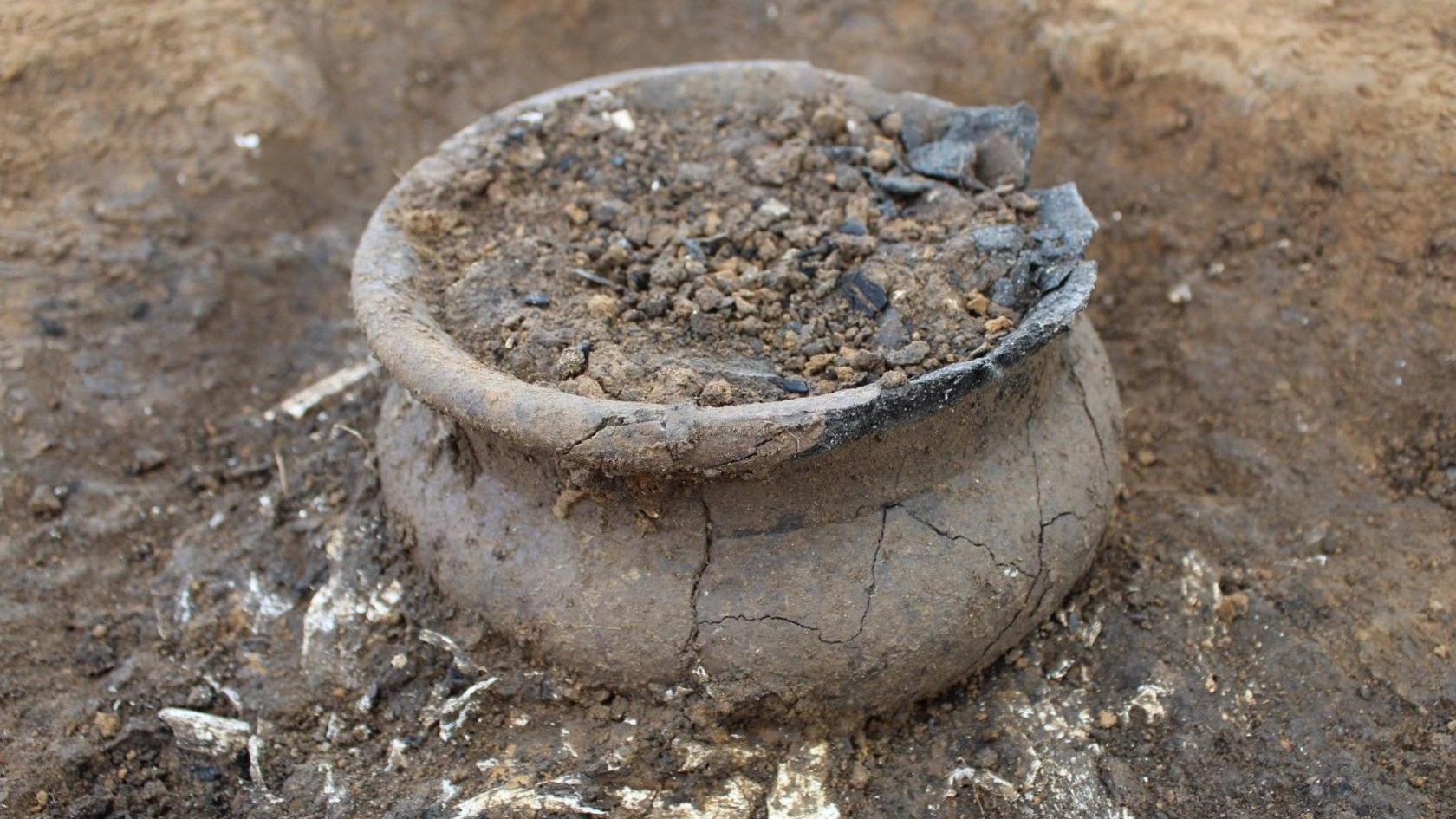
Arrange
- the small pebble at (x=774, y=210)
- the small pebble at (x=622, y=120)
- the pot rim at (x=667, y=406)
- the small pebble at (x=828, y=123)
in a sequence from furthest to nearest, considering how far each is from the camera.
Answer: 1. the small pebble at (x=622, y=120)
2. the small pebble at (x=828, y=123)
3. the small pebble at (x=774, y=210)
4. the pot rim at (x=667, y=406)

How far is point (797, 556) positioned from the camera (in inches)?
83.2

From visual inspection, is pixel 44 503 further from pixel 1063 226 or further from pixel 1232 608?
pixel 1232 608

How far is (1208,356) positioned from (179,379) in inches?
122

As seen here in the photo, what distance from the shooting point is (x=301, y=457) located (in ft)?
9.98

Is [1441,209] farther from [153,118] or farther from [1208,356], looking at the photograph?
[153,118]

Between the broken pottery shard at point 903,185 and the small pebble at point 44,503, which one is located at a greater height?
the broken pottery shard at point 903,185

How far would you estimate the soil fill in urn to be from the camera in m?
2.02

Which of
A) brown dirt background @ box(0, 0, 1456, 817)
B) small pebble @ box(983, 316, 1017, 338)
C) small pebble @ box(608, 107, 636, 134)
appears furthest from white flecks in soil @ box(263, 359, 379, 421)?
small pebble @ box(983, 316, 1017, 338)

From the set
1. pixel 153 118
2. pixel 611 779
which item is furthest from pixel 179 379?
pixel 611 779

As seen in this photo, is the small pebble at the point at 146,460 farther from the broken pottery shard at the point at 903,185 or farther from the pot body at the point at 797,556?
the broken pottery shard at the point at 903,185

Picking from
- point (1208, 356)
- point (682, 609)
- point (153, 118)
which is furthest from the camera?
point (153, 118)

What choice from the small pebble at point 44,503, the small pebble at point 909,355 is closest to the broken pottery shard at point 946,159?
the small pebble at point 909,355

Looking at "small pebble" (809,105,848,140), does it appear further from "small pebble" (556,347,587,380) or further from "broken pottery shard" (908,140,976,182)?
"small pebble" (556,347,587,380)

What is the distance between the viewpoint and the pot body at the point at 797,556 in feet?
6.90
